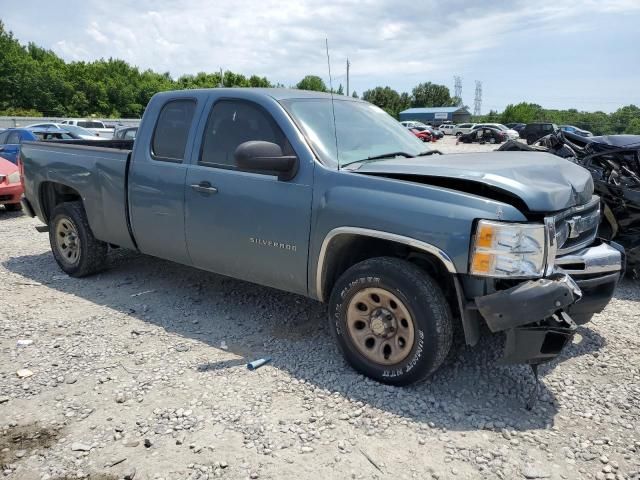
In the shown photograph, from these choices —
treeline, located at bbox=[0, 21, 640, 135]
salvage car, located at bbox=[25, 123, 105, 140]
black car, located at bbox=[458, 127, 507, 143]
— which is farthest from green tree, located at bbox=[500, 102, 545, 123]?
salvage car, located at bbox=[25, 123, 105, 140]

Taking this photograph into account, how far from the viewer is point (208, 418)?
3129 mm

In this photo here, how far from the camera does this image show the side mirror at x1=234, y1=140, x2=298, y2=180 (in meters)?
3.52

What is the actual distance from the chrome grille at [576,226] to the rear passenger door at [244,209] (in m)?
1.65

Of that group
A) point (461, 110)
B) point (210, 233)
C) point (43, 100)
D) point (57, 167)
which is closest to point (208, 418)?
point (210, 233)

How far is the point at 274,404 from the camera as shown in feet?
10.8

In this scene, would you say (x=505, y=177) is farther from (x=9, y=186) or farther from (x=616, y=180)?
(x=9, y=186)

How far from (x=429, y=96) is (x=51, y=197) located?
117369mm

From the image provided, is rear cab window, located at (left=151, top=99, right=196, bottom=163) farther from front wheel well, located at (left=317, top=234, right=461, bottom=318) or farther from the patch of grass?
the patch of grass

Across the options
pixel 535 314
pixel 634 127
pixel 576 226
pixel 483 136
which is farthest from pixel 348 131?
pixel 634 127

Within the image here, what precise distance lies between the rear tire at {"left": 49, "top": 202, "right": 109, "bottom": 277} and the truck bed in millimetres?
208

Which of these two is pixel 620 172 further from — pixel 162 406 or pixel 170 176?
pixel 162 406

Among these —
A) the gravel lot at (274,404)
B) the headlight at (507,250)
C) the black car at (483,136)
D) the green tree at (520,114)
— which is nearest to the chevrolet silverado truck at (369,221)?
the headlight at (507,250)

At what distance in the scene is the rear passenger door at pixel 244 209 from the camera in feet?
Answer: 12.2

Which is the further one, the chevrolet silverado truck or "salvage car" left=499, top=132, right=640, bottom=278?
"salvage car" left=499, top=132, right=640, bottom=278
